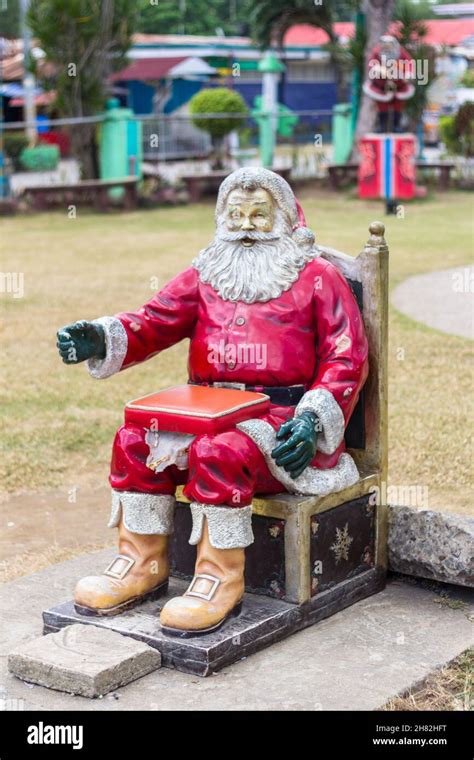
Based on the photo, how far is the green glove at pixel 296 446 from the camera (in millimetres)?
3795

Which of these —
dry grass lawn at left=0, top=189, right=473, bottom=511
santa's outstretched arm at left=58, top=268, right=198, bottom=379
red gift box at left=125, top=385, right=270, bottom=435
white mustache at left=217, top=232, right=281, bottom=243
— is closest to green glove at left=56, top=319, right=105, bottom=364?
santa's outstretched arm at left=58, top=268, right=198, bottom=379

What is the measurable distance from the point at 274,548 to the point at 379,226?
3.79 feet

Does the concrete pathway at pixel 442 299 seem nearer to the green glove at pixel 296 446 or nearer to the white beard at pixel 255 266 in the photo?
the white beard at pixel 255 266

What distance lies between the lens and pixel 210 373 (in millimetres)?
4223

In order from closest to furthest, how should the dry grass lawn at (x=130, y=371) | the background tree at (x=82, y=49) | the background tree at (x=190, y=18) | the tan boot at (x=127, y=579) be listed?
the tan boot at (x=127, y=579) < the dry grass lawn at (x=130, y=371) < the background tree at (x=82, y=49) < the background tree at (x=190, y=18)

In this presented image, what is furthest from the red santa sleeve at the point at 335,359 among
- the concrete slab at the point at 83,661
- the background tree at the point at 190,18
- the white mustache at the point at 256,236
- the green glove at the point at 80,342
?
the background tree at the point at 190,18

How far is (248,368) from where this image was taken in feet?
13.6

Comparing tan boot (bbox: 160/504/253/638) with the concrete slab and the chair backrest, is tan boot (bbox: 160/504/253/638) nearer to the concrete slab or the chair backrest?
the concrete slab

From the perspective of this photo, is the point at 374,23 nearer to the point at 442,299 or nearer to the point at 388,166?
the point at 388,166

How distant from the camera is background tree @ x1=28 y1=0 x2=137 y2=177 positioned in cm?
1817

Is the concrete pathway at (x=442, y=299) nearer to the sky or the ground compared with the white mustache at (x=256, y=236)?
nearer to the ground

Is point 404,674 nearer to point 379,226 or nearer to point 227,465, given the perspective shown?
point 227,465

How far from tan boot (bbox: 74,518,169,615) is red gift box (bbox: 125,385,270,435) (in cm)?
40

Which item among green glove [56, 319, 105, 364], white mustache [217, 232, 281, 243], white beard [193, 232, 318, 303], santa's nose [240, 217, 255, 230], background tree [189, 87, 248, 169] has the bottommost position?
green glove [56, 319, 105, 364]
